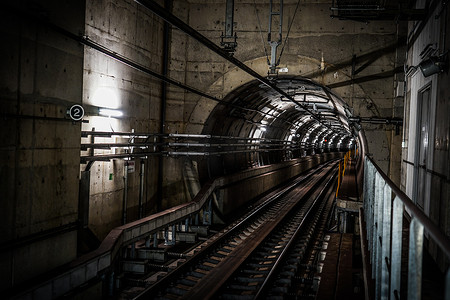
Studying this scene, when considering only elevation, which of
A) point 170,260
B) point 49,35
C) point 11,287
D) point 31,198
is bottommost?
point 170,260

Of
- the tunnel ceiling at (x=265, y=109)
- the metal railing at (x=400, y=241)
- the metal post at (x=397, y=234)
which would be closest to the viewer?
the metal railing at (x=400, y=241)

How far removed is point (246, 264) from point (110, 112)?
4.57 meters

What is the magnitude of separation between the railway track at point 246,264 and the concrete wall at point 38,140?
5.55ft

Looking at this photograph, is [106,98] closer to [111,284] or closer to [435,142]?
[111,284]

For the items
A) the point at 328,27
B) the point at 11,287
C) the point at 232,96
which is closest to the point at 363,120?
the point at 328,27

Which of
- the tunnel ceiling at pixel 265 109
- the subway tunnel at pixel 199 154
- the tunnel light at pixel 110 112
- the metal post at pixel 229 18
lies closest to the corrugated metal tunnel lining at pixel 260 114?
the tunnel ceiling at pixel 265 109

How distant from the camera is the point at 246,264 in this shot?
8.59 meters

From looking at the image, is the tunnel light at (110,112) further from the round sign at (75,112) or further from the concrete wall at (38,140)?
the round sign at (75,112)

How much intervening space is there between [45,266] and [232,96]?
998 centimetres

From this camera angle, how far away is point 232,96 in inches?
567

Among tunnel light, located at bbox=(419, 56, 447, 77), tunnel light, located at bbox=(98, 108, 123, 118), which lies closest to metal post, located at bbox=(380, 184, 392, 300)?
tunnel light, located at bbox=(419, 56, 447, 77)

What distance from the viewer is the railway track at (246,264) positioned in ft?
22.4

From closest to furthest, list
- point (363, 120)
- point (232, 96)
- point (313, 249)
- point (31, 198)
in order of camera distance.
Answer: point (31, 198)
point (313, 249)
point (363, 120)
point (232, 96)

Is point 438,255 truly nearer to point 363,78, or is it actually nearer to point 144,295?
point 144,295
